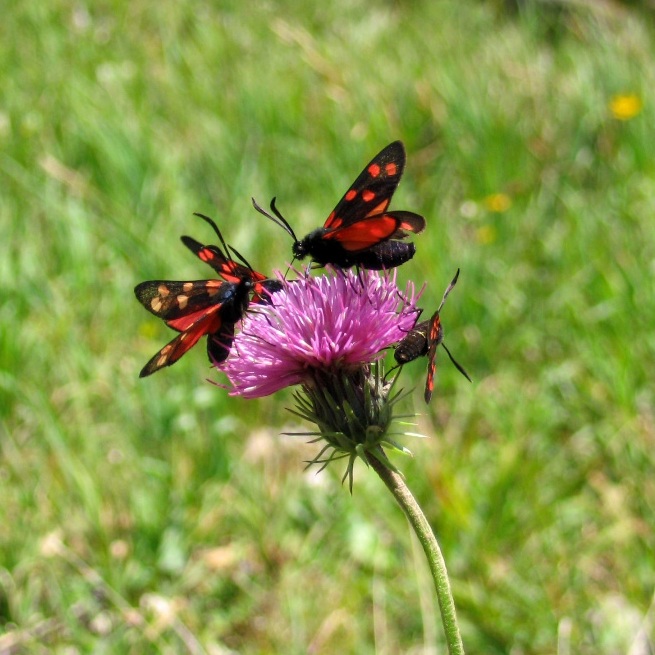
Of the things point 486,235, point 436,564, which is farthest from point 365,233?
point 486,235

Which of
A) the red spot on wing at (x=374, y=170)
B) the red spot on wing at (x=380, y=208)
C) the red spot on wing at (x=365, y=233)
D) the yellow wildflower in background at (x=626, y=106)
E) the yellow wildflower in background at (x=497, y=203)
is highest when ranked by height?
the yellow wildflower in background at (x=626, y=106)

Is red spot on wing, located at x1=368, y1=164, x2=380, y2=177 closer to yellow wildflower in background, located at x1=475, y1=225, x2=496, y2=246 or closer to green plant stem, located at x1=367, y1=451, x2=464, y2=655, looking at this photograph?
green plant stem, located at x1=367, y1=451, x2=464, y2=655

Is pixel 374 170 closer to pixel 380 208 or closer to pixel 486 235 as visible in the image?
pixel 380 208

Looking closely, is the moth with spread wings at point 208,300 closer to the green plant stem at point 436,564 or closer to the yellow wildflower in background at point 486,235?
the green plant stem at point 436,564

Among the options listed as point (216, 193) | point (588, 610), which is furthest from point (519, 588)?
point (216, 193)

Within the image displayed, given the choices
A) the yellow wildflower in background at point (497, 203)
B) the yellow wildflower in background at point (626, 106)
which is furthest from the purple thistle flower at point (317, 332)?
the yellow wildflower in background at point (626, 106)

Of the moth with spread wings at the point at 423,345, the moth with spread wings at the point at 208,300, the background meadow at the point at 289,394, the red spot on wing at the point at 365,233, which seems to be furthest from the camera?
the background meadow at the point at 289,394

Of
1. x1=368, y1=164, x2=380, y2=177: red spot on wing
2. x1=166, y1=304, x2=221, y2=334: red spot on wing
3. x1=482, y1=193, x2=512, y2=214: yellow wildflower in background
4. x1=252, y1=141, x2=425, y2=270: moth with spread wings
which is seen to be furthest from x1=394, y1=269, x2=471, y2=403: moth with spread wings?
x1=482, y1=193, x2=512, y2=214: yellow wildflower in background
